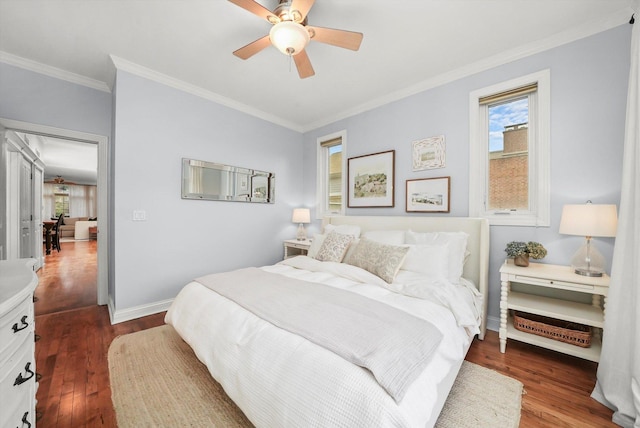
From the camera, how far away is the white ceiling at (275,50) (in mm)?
1955

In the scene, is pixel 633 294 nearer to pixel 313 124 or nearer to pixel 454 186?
pixel 454 186

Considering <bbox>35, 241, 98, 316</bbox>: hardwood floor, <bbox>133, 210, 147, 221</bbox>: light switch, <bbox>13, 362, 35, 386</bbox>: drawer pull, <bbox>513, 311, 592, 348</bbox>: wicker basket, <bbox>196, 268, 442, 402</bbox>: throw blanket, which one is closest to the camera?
<bbox>13, 362, 35, 386</bbox>: drawer pull

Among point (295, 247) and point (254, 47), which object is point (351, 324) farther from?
point (295, 247)

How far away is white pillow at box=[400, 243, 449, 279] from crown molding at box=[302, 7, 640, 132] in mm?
1924

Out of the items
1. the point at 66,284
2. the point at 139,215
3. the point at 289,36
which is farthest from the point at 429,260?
the point at 66,284

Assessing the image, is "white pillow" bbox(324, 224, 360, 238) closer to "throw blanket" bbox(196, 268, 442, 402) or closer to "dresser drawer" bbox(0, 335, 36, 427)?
"throw blanket" bbox(196, 268, 442, 402)

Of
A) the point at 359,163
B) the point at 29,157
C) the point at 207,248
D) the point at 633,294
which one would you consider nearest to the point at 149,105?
the point at 207,248

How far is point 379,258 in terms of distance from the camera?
7.45 feet

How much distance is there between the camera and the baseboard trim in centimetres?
265

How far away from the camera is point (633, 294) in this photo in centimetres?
151

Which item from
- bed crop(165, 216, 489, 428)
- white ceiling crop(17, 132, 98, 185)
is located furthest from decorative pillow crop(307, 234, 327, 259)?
white ceiling crop(17, 132, 98, 185)

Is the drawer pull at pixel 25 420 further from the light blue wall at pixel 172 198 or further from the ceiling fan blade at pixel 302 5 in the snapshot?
the ceiling fan blade at pixel 302 5

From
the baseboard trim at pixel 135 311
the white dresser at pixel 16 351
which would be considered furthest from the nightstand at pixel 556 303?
the baseboard trim at pixel 135 311

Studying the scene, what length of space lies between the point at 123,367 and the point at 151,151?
2.17m
